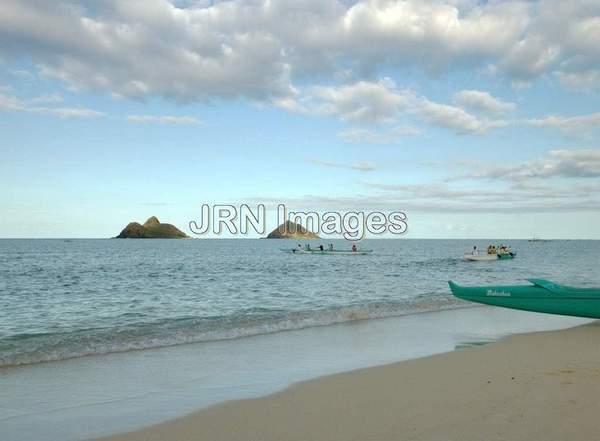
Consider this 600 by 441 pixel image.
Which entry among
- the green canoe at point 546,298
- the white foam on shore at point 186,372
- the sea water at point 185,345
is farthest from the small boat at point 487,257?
the white foam on shore at point 186,372

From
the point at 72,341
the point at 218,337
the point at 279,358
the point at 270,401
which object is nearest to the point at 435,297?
the point at 218,337

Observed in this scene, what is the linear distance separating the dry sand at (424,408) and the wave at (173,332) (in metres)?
4.34

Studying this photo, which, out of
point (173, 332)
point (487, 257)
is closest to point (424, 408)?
point (173, 332)

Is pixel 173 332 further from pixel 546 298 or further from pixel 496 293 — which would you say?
pixel 546 298

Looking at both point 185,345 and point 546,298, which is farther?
point 546,298

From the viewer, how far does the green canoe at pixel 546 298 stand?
11.4m

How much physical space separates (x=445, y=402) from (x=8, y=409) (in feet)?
15.1

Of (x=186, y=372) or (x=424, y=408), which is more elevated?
(x=424, y=408)

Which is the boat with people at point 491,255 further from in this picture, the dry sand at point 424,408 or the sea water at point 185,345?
the dry sand at point 424,408

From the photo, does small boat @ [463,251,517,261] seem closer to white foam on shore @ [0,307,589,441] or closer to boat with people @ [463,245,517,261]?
boat with people @ [463,245,517,261]

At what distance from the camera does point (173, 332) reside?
1058 centimetres

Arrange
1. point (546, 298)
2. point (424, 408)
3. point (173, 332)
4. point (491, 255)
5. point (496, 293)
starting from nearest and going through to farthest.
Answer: point (424, 408) < point (173, 332) < point (546, 298) < point (496, 293) < point (491, 255)

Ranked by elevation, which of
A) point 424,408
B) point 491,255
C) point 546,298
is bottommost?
point 424,408

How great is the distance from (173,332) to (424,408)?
22.3 ft
